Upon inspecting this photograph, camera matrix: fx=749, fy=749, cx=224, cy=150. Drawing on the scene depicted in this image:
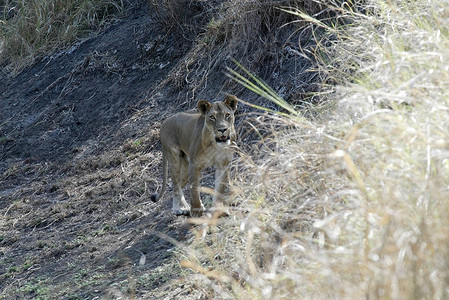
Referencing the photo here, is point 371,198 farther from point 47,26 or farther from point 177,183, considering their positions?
point 47,26

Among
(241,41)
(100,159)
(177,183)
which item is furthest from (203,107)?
(100,159)

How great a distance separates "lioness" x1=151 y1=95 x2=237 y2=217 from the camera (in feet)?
22.3

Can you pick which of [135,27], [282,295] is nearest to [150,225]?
[282,295]

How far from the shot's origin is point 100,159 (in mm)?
9961

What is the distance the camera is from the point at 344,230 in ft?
11.7

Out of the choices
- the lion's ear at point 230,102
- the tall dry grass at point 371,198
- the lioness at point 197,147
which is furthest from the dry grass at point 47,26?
the tall dry grass at point 371,198

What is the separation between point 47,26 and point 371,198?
1139 centimetres

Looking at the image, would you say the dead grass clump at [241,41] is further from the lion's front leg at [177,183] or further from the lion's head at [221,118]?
the lion's head at [221,118]

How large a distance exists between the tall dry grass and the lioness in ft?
5.75

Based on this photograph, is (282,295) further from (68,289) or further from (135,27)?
(135,27)

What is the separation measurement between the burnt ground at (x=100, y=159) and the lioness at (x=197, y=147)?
0.93ft

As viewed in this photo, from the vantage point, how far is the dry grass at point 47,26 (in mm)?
13688

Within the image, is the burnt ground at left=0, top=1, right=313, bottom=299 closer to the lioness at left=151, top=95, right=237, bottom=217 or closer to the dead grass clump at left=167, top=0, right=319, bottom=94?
the dead grass clump at left=167, top=0, right=319, bottom=94

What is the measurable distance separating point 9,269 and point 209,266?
106 inches
